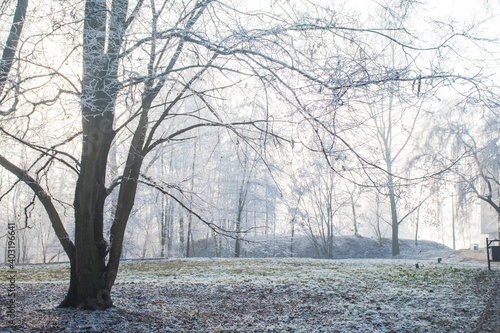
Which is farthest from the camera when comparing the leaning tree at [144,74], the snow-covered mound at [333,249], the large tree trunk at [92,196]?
the snow-covered mound at [333,249]

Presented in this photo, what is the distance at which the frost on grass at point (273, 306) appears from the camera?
157 inches

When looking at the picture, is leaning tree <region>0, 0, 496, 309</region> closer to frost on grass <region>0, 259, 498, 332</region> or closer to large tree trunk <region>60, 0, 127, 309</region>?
large tree trunk <region>60, 0, 127, 309</region>

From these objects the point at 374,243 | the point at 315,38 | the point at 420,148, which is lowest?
the point at 374,243

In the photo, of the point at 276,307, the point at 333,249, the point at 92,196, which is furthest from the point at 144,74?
the point at 333,249

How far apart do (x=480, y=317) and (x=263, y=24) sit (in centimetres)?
409

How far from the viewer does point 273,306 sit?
16.9 feet

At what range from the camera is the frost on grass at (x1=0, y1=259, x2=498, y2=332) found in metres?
3.98

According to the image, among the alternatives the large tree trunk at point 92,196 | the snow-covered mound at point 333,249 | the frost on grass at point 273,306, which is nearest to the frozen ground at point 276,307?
the frost on grass at point 273,306

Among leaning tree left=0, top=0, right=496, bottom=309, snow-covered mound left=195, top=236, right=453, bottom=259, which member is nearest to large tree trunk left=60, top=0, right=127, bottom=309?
leaning tree left=0, top=0, right=496, bottom=309

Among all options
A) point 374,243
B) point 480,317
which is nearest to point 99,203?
point 480,317

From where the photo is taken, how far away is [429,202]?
990 inches

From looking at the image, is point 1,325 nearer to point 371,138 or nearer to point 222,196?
point 371,138

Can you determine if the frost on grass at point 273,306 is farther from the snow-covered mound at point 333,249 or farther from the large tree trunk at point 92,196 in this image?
the snow-covered mound at point 333,249

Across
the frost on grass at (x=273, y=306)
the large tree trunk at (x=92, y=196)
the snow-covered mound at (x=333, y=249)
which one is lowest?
the snow-covered mound at (x=333, y=249)
